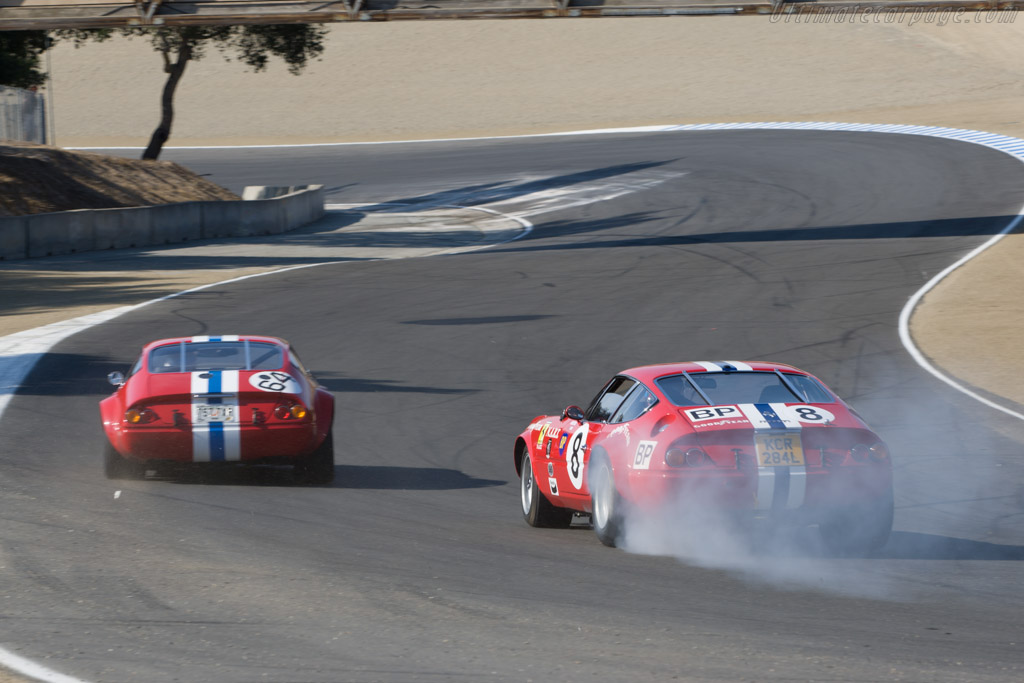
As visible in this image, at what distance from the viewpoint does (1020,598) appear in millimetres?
6625

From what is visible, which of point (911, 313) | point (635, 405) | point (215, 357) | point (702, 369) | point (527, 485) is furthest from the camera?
point (911, 313)

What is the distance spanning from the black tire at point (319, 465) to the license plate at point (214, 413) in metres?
0.79

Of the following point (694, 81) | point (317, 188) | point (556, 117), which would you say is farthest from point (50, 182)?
point (694, 81)

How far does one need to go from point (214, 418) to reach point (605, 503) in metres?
3.56

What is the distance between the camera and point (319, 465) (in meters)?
10.4

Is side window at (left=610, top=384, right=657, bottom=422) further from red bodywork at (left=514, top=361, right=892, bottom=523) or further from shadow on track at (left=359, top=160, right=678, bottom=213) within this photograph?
shadow on track at (left=359, top=160, right=678, bottom=213)

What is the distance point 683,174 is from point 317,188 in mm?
12585

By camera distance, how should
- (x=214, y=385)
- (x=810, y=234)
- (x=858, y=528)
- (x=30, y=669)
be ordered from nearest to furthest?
(x=30, y=669), (x=858, y=528), (x=214, y=385), (x=810, y=234)

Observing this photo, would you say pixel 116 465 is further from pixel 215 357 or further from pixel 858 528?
pixel 858 528

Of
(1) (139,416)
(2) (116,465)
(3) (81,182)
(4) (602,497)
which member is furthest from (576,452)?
(3) (81,182)

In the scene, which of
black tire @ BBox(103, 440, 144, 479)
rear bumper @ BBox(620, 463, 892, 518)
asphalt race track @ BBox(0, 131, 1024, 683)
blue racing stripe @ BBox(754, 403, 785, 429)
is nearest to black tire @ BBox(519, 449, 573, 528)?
asphalt race track @ BBox(0, 131, 1024, 683)

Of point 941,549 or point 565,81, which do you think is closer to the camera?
point 941,549

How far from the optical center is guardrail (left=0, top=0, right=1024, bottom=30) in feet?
89.7

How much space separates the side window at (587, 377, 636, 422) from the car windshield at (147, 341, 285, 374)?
10.1 feet
